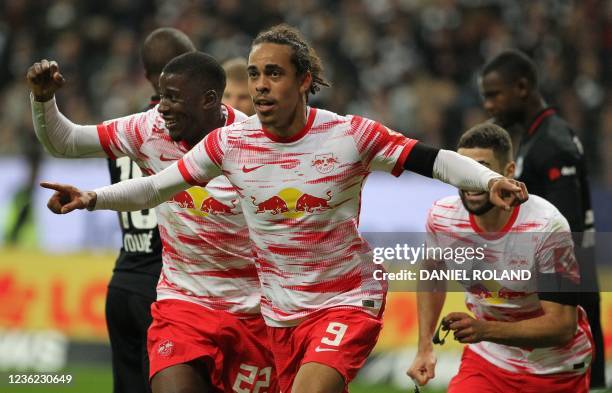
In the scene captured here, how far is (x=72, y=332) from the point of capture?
37.9ft

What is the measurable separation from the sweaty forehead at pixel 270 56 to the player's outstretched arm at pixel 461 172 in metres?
0.74

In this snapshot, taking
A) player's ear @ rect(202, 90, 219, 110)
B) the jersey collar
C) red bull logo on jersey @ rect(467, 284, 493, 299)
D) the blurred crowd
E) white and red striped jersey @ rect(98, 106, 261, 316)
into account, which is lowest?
red bull logo on jersey @ rect(467, 284, 493, 299)

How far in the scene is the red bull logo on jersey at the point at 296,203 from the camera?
17.5 feet

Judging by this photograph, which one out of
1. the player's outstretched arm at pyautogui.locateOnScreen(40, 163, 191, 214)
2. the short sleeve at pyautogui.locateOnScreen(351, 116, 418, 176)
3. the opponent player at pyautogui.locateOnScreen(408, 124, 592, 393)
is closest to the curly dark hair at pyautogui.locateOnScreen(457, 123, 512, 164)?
the opponent player at pyautogui.locateOnScreen(408, 124, 592, 393)

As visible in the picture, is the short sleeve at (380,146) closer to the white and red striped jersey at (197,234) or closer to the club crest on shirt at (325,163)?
the club crest on shirt at (325,163)

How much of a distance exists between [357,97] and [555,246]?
8.27 metres

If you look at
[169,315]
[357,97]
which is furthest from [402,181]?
[169,315]

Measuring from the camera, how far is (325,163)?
17.6ft

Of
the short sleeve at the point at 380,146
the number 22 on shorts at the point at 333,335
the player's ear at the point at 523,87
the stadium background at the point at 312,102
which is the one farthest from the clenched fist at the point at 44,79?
the stadium background at the point at 312,102

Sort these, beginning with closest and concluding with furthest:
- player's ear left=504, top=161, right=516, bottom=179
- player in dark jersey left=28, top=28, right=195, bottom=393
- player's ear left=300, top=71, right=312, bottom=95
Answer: player's ear left=300, top=71, right=312, bottom=95 < player's ear left=504, top=161, right=516, bottom=179 < player in dark jersey left=28, top=28, right=195, bottom=393

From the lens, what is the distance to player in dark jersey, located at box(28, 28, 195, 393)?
6.78 meters

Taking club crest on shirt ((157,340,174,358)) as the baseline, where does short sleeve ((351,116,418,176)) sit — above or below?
above

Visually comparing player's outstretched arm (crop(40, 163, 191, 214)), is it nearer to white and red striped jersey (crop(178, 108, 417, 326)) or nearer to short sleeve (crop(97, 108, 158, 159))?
white and red striped jersey (crop(178, 108, 417, 326))

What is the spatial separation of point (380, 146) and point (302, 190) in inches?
16.3
